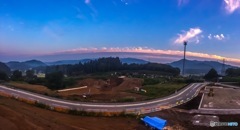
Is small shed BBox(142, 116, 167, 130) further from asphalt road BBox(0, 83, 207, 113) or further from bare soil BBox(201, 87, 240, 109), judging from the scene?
bare soil BBox(201, 87, 240, 109)

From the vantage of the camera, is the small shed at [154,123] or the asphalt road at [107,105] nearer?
the small shed at [154,123]

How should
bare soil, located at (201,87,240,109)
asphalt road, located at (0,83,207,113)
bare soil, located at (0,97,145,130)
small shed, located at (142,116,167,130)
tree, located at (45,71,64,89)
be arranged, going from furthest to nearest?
tree, located at (45,71,64,89) → bare soil, located at (201,87,240,109) → asphalt road, located at (0,83,207,113) → small shed, located at (142,116,167,130) → bare soil, located at (0,97,145,130)

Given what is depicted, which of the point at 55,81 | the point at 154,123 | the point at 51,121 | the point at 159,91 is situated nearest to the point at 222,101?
the point at 159,91

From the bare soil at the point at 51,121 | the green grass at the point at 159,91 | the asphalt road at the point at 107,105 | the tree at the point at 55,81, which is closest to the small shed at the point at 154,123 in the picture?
the bare soil at the point at 51,121

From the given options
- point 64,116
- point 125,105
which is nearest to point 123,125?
point 64,116

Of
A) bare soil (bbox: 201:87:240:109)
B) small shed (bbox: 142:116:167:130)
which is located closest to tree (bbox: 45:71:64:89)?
bare soil (bbox: 201:87:240:109)

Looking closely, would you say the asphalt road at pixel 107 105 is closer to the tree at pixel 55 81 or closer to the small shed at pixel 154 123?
the small shed at pixel 154 123

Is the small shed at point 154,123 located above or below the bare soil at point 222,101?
below

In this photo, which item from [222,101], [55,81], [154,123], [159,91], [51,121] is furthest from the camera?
[55,81]

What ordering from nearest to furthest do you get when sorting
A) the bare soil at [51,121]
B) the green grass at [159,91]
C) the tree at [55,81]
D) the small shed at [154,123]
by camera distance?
the bare soil at [51,121]
the small shed at [154,123]
the green grass at [159,91]
the tree at [55,81]

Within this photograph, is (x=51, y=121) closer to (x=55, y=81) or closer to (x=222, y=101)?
(x=222, y=101)

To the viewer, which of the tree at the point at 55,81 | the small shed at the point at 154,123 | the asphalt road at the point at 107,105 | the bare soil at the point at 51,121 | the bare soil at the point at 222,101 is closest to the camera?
the bare soil at the point at 51,121

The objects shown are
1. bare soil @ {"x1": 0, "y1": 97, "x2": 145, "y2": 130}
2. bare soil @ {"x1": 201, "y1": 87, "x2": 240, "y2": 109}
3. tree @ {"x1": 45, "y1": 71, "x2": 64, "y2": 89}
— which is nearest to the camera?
bare soil @ {"x1": 0, "y1": 97, "x2": 145, "y2": 130}
